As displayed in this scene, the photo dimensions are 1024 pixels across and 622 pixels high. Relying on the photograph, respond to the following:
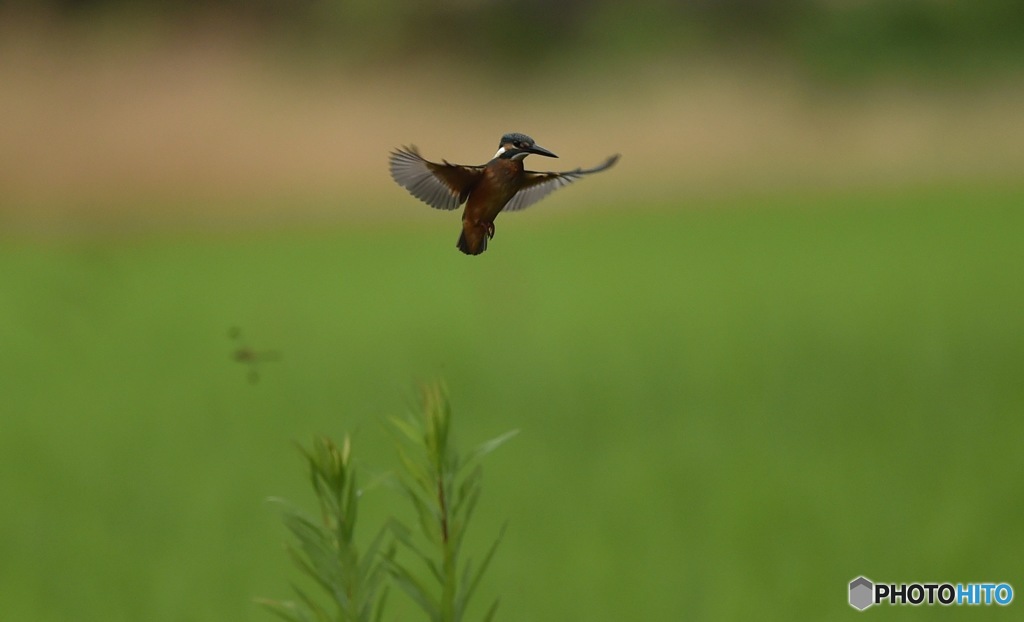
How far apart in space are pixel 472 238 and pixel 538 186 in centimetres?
12

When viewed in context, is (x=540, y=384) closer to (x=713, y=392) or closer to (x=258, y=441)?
(x=713, y=392)

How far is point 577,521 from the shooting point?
4.07 metres

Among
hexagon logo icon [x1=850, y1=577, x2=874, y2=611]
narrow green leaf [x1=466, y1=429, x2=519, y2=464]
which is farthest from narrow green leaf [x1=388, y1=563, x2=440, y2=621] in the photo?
hexagon logo icon [x1=850, y1=577, x2=874, y2=611]

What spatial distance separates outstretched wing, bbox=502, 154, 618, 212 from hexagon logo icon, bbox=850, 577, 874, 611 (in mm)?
2707

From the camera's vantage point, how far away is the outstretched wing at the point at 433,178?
85 cm

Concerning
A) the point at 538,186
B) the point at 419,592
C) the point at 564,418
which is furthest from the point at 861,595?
the point at 538,186

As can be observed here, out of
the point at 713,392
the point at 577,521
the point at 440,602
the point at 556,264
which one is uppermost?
the point at 556,264

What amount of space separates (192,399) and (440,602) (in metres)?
4.86

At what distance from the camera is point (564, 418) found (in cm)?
532

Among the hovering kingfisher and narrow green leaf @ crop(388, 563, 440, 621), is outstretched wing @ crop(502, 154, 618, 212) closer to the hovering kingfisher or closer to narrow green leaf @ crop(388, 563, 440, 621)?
the hovering kingfisher

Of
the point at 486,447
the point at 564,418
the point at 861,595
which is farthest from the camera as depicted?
the point at 564,418

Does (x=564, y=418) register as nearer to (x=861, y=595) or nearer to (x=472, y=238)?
(x=861, y=595)

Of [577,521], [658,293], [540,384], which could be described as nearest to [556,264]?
[658,293]

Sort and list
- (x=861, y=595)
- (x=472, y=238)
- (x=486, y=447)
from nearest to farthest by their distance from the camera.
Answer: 1. (x=472, y=238)
2. (x=486, y=447)
3. (x=861, y=595)
